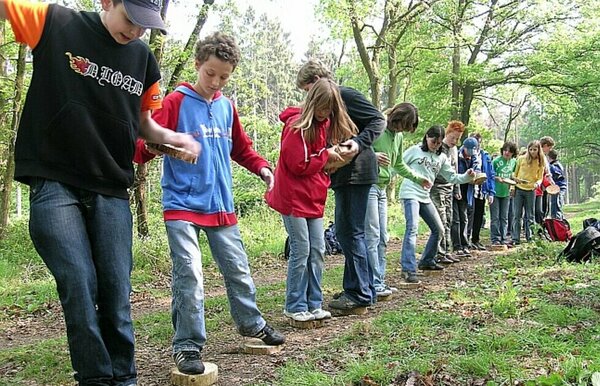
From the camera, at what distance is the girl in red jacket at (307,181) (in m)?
4.74

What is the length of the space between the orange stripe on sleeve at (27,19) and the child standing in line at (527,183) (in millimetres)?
10075

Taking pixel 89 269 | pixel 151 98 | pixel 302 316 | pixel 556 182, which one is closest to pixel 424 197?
pixel 302 316

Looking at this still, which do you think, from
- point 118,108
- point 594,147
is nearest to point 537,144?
point 118,108

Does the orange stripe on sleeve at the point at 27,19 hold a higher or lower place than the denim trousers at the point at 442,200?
higher

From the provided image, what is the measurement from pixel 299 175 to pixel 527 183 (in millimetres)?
7647

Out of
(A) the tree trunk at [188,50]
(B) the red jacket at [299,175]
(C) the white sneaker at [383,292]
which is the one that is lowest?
(C) the white sneaker at [383,292]

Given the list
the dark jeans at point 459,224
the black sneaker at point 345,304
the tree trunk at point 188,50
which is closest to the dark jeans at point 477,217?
the dark jeans at point 459,224

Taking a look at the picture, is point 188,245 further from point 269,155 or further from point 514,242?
point 269,155

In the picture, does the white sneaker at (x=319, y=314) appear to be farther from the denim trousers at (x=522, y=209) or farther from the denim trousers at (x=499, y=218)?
the denim trousers at (x=522, y=209)

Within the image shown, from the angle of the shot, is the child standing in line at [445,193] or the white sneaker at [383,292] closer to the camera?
the white sneaker at [383,292]

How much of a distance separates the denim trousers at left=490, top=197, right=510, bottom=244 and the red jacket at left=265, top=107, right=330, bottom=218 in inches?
288

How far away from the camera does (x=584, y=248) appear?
295 inches

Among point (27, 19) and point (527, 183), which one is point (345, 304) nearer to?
point (27, 19)

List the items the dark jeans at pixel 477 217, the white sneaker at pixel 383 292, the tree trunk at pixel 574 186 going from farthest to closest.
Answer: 1. the tree trunk at pixel 574 186
2. the dark jeans at pixel 477 217
3. the white sneaker at pixel 383 292
